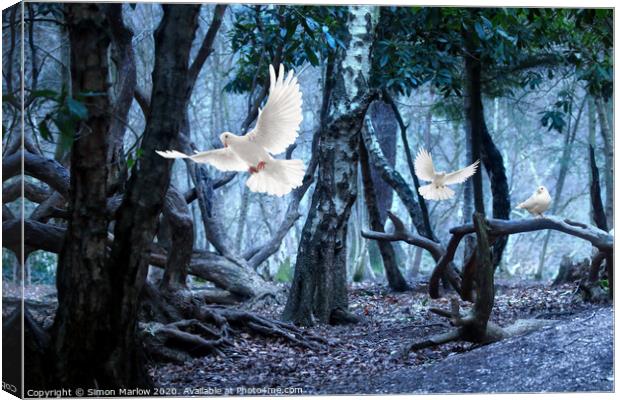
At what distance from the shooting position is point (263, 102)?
15.7 feet

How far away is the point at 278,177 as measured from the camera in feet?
15.5

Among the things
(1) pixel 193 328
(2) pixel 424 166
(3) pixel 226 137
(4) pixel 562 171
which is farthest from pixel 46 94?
(4) pixel 562 171

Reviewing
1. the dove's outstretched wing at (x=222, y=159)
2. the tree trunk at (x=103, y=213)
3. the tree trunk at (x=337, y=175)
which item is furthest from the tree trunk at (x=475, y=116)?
the tree trunk at (x=103, y=213)

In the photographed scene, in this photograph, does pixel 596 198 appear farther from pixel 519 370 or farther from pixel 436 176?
pixel 519 370

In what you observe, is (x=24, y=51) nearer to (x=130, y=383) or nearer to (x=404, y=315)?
(x=130, y=383)

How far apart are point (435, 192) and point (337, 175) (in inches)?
24.7

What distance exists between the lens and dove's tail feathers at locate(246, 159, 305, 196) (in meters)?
4.68

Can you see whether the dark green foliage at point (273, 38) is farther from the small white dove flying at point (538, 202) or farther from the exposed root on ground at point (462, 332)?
the exposed root on ground at point (462, 332)

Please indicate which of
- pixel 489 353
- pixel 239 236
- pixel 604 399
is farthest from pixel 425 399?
pixel 239 236

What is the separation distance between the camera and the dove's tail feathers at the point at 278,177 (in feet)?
15.4

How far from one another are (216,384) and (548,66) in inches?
110

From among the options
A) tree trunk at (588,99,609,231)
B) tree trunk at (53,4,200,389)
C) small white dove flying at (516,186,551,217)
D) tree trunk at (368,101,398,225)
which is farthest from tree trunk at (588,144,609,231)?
tree trunk at (53,4,200,389)

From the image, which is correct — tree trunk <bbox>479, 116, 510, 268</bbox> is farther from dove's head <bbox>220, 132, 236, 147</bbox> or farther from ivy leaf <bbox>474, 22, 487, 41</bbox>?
dove's head <bbox>220, 132, 236, 147</bbox>

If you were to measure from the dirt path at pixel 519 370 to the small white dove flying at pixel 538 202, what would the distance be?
745 millimetres
